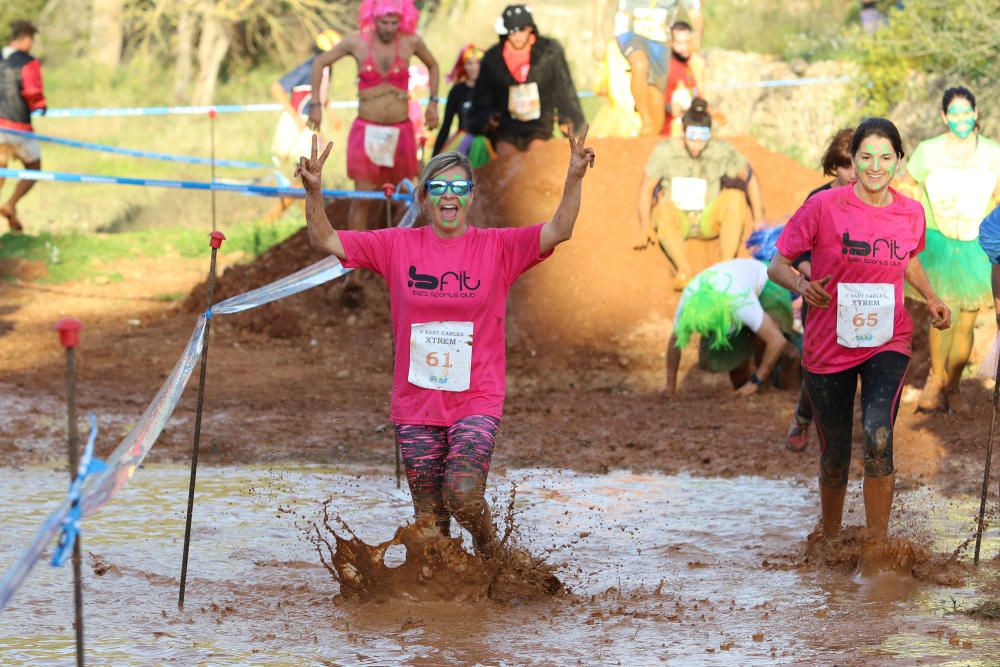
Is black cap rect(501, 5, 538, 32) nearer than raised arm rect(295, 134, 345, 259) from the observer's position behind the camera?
No

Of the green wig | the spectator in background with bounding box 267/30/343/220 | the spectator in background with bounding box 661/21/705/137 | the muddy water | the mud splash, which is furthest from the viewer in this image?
the spectator in background with bounding box 267/30/343/220

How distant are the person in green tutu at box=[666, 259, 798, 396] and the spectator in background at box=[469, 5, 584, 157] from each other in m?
2.88

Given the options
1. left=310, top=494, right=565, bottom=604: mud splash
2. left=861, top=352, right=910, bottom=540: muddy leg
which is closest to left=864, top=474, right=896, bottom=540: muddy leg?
left=861, top=352, right=910, bottom=540: muddy leg

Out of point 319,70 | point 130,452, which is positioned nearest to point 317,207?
point 130,452

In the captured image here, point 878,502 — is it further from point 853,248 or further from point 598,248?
point 598,248

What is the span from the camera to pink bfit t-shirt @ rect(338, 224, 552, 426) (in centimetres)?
554

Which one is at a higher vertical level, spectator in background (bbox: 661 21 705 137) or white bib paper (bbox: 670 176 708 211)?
spectator in background (bbox: 661 21 705 137)

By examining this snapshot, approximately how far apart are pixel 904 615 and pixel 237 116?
26.2 meters

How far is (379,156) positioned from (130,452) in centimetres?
851

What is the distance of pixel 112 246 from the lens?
1758cm

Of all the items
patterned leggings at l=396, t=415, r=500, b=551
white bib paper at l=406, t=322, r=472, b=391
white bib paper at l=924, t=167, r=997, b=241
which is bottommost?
patterned leggings at l=396, t=415, r=500, b=551

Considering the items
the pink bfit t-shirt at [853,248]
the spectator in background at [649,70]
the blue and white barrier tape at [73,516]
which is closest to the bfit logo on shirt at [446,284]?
the pink bfit t-shirt at [853,248]

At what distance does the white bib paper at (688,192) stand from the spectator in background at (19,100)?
6.19 metres

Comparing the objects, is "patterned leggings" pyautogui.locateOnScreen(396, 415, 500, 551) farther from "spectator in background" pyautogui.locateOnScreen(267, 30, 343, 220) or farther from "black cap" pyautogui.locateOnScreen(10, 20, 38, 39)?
"spectator in background" pyautogui.locateOnScreen(267, 30, 343, 220)
